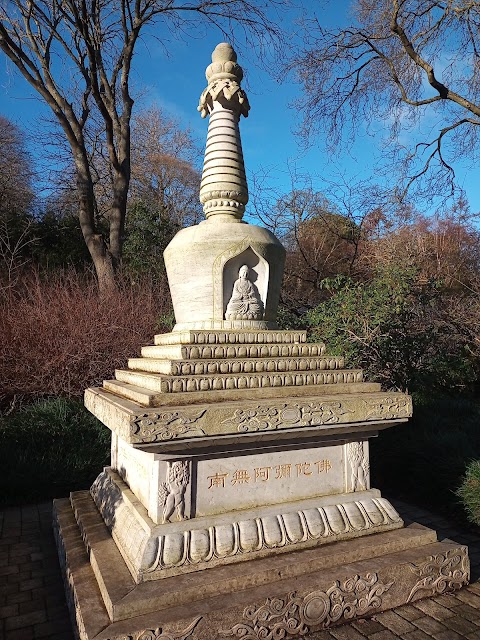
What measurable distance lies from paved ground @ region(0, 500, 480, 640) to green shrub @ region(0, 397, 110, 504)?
1285mm

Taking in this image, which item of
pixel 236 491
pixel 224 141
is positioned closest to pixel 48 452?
pixel 236 491

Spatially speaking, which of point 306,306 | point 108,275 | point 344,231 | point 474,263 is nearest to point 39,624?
point 306,306

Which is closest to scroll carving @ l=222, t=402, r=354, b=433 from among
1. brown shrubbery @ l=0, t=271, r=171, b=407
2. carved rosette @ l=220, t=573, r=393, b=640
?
carved rosette @ l=220, t=573, r=393, b=640

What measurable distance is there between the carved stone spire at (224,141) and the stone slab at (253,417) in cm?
191

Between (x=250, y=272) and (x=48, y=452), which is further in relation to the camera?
(x=48, y=452)

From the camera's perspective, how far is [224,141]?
4172 millimetres

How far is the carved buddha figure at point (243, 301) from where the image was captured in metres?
3.75

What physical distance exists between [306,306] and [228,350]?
22.0 feet

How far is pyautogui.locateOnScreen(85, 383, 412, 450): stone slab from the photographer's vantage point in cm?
263

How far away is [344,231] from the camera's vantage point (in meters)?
13.8

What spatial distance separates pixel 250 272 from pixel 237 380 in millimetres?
1156

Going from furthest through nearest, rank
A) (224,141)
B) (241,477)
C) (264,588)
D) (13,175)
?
(13,175), (224,141), (241,477), (264,588)

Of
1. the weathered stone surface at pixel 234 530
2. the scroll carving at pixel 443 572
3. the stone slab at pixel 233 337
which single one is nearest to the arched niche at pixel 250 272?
the stone slab at pixel 233 337

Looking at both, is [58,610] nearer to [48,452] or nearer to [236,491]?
[236,491]
